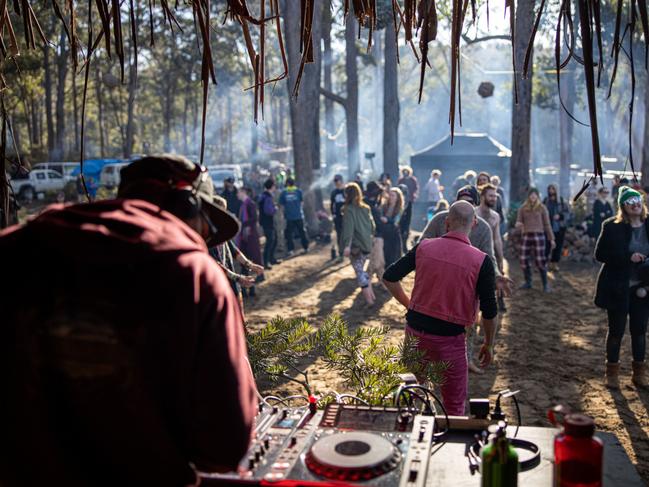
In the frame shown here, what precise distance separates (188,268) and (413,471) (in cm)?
92

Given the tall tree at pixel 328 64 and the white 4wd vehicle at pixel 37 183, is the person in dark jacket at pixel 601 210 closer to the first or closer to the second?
the tall tree at pixel 328 64

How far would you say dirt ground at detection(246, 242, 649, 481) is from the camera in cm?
616

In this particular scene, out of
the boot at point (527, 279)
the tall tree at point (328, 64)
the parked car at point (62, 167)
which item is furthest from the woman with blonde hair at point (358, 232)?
the parked car at point (62, 167)

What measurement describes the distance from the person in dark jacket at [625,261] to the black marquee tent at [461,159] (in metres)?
21.1

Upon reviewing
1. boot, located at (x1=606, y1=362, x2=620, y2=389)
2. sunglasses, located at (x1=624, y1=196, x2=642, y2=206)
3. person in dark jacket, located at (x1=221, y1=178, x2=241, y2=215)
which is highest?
sunglasses, located at (x1=624, y1=196, x2=642, y2=206)

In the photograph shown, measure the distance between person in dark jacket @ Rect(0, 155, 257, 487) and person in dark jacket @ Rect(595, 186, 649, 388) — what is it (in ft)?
18.0

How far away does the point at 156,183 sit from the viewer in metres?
1.94

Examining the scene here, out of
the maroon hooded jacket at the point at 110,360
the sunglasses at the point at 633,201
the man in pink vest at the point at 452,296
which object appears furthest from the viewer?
the sunglasses at the point at 633,201

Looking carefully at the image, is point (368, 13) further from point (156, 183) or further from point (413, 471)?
point (413, 471)

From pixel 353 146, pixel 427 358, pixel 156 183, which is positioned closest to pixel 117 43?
pixel 156 183

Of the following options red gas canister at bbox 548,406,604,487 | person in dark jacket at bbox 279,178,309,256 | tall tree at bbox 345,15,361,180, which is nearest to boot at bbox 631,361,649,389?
red gas canister at bbox 548,406,604,487

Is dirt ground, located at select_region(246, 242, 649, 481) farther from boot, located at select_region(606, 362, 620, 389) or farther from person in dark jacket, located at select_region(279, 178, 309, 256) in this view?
person in dark jacket, located at select_region(279, 178, 309, 256)

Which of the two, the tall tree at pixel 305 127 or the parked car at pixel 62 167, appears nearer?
the tall tree at pixel 305 127

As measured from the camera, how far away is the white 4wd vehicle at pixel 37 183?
34147 millimetres
